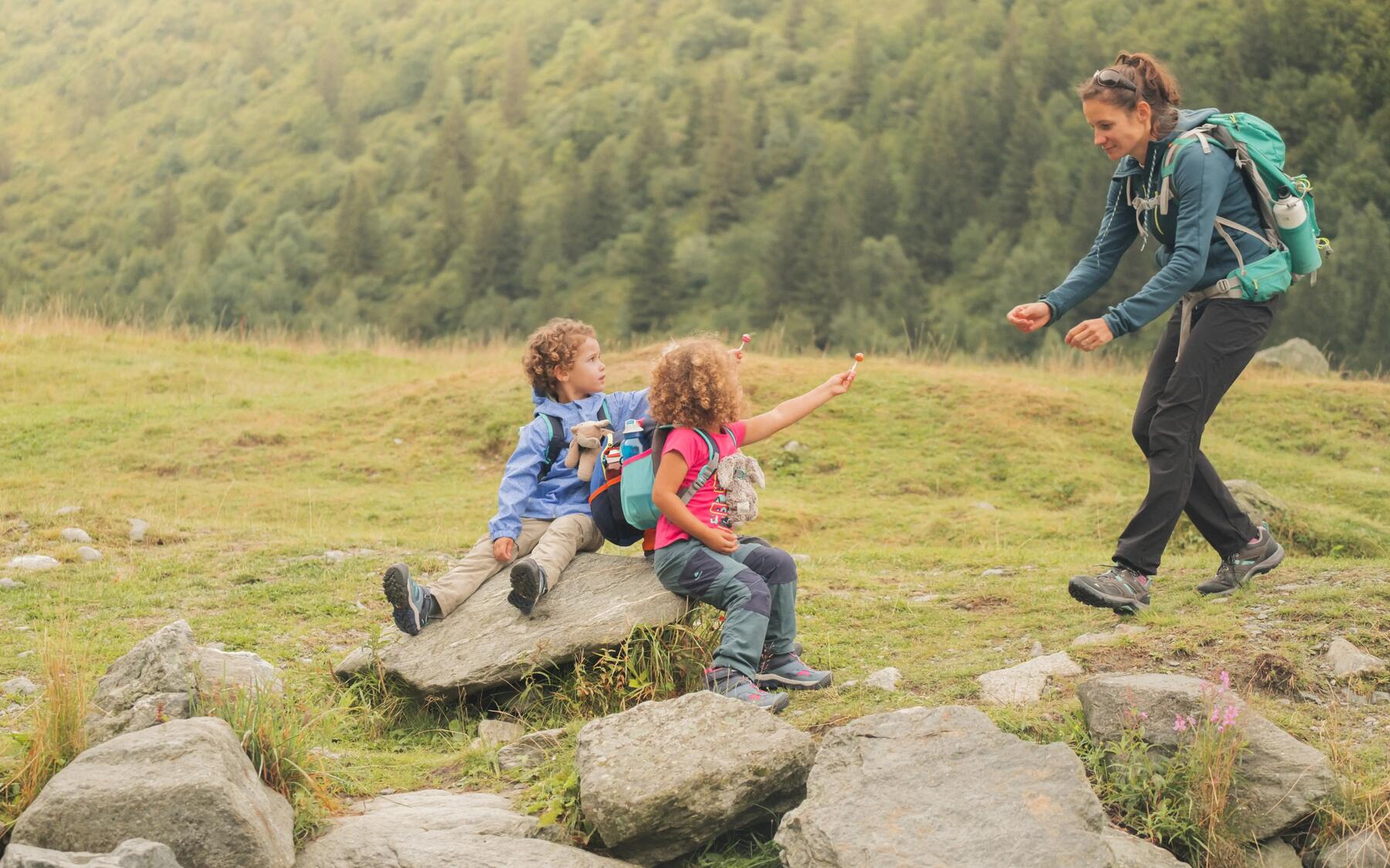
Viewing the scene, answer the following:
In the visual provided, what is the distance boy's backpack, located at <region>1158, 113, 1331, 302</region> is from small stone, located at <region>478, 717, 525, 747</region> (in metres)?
3.60

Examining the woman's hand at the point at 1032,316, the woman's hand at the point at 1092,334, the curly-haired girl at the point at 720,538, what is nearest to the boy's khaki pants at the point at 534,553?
the curly-haired girl at the point at 720,538

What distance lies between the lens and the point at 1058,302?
19.2ft

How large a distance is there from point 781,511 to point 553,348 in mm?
5217

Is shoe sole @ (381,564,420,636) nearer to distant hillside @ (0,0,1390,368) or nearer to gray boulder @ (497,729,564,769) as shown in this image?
gray boulder @ (497,729,564,769)

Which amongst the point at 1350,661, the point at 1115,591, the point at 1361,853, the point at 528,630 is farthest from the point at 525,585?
the point at 1350,661

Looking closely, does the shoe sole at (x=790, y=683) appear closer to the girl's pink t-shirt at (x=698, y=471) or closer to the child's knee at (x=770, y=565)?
the child's knee at (x=770, y=565)

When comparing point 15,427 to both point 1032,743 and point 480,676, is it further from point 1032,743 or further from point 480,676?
point 1032,743

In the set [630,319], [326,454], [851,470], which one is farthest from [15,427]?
[630,319]

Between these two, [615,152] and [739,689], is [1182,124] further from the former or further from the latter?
[615,152]

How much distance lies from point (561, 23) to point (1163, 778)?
234 feet

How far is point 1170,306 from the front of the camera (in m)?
5.57

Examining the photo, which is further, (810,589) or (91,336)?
(91,336)

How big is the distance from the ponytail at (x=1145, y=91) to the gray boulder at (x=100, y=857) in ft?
14.9

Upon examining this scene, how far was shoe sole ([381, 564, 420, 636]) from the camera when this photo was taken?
5512mm
